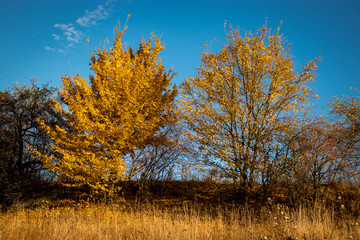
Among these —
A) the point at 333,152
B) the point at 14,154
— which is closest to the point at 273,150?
the point at 333,152

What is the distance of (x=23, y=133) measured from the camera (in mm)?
13367

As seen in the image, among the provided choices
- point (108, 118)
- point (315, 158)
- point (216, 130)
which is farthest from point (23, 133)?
point (315, 158)

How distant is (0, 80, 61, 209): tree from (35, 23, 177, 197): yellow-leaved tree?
4429mm

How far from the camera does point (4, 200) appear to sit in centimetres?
1052

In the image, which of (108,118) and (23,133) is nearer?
(108,118)

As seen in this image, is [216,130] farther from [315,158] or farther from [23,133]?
[23,133]

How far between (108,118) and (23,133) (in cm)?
809

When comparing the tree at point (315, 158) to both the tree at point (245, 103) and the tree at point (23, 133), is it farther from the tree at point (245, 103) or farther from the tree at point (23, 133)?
the tree at point (23, 133)

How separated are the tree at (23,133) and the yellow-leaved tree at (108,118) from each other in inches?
174

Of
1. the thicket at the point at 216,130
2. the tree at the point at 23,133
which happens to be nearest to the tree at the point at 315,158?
the thicket at the point at 216,130

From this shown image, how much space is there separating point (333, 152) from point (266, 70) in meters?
4.09

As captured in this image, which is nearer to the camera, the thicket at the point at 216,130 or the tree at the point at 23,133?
the thicket at the point at 216,130

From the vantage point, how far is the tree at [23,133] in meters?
11.6

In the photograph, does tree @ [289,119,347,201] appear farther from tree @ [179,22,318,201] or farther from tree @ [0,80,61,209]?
tree @ [0,80,61,209]
